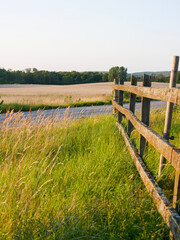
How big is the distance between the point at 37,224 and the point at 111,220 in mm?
738

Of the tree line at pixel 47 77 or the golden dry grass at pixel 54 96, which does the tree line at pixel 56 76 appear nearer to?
the tree line at pixel 47 77

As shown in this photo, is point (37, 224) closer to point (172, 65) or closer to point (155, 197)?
point (155, 197)

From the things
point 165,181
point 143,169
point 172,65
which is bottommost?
point 165,181

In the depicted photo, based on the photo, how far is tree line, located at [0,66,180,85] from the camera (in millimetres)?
82062

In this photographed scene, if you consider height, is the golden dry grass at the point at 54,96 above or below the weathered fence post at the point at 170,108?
below

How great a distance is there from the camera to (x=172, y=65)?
3.56 meters

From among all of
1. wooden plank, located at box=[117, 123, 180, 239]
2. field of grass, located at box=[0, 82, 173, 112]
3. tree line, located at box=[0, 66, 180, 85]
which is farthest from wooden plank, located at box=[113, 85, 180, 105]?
tree line, located at box=[0, 66, 180, 85]

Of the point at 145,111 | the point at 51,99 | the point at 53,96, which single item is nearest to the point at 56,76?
the point at 53,96

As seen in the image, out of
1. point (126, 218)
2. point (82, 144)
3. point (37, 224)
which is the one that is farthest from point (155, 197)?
point (82, 144)

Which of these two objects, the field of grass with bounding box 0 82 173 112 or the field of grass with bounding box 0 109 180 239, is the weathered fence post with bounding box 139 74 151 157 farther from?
the field of grass with bounding box 0 82 173 112

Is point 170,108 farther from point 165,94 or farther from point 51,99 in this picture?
point 51,99

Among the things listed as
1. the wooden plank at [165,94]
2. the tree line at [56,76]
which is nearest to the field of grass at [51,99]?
the wooden plank at [165,94]

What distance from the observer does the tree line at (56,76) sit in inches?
3231

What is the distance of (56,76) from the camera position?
89375 millimetres
